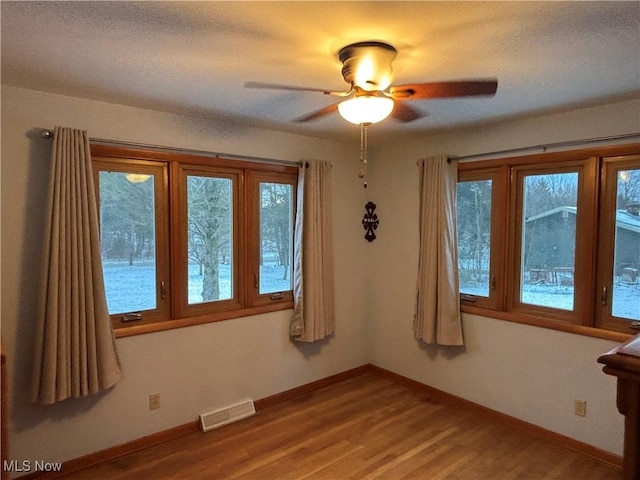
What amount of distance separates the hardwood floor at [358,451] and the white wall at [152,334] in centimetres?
25

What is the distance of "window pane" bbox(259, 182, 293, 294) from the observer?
138 inches

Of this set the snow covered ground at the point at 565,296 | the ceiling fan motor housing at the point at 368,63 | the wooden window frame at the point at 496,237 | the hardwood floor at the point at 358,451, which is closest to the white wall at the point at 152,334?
the hardwood floor at the point at 358,451

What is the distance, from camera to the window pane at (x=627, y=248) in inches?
103

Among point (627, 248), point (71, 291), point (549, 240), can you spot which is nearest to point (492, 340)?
point (549, 240)

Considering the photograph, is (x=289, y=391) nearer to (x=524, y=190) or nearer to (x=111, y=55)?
(x=524, y=190)

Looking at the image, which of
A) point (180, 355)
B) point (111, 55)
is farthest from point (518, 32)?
point (180, 355)

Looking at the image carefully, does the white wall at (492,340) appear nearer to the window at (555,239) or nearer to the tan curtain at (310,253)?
the window at (555,239)

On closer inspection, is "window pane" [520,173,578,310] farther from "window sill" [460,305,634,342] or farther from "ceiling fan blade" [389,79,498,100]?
"ceiling fan blade" [389,79,498,100]

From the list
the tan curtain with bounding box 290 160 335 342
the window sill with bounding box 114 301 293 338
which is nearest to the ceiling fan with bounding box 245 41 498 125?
the tan curtain with bounding box 290 160 335 342

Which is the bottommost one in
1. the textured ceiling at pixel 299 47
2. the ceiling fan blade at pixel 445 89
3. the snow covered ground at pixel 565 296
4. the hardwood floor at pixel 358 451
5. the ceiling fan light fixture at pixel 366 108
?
the hardwood floor at pixel 358 451

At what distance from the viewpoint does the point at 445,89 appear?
6.07 ft

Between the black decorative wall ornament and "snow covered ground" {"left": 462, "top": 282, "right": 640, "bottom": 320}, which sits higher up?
the black decorative wall ornament

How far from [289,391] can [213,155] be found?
7.02 ft

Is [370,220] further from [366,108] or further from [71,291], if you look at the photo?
[71,291]
